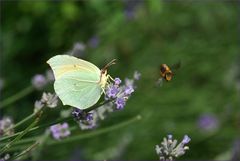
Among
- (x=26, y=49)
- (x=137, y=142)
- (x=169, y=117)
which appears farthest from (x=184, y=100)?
(x=26, y=49)

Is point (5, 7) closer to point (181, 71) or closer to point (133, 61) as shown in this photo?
point (133, 61)

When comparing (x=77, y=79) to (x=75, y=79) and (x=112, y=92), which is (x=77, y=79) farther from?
(x=112, y=92)

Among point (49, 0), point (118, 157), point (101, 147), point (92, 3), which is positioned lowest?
point (118, 157)

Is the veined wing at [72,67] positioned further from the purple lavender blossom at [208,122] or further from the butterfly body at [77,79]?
the purple lavender blossom at [208,122]

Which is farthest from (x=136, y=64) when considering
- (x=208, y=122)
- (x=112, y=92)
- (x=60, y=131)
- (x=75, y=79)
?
(x=112, y=92)

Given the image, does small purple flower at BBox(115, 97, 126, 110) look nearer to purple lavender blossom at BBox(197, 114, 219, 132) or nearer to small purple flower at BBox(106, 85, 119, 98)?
small purple flower at BBox(106, 85, 119, 98)

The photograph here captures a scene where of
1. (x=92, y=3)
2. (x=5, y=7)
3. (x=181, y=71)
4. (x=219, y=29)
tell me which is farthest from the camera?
(x=219, y=29)

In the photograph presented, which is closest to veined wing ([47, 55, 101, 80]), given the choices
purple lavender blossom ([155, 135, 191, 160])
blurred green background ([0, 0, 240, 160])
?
purple lavender blossom ([155, 135, 191, 160])
